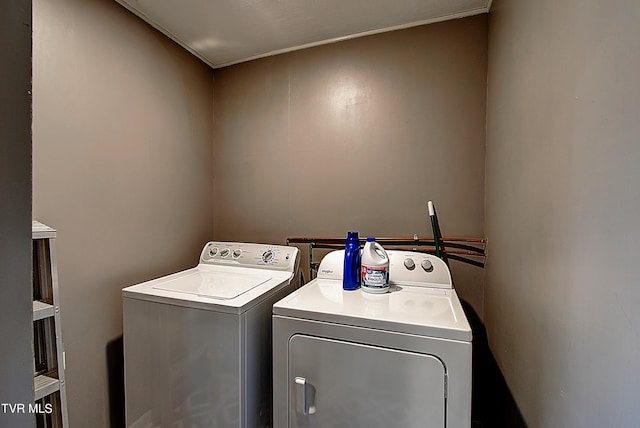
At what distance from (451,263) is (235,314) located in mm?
1328

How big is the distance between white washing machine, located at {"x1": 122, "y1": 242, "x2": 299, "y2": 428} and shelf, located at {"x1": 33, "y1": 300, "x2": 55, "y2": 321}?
0.98ft

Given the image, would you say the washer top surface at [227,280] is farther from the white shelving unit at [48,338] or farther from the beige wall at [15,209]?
the beige wall at [15,209]

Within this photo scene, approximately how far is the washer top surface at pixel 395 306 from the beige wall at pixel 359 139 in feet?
1.50

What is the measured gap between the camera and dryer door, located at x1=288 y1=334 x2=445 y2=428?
1055 mm

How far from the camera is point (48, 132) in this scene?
135 cm

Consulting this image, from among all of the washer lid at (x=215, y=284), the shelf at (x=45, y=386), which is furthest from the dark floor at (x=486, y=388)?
the shelf at (x=45, y=386)

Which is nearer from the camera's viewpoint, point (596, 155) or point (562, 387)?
point (596, 155)

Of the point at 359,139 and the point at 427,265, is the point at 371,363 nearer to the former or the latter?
the point at 427,265

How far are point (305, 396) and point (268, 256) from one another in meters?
0.88

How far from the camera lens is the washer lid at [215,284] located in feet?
4.78

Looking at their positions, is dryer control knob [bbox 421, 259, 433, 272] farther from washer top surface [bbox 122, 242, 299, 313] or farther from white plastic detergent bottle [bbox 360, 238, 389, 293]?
washer top surface [bbox 122, 242, 299, 313]

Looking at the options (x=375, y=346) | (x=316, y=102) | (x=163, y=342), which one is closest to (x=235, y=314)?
(x=163, y=342)

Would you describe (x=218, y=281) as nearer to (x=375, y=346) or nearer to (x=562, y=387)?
(x=375, y=346)

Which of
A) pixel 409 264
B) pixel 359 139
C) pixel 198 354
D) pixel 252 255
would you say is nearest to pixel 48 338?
pixel 198 354
